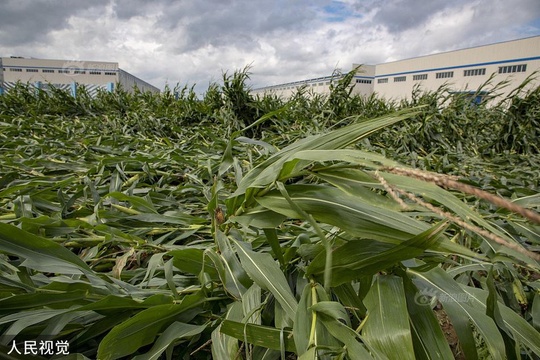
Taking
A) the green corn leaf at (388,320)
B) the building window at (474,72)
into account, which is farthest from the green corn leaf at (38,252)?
the building window at (474,72)

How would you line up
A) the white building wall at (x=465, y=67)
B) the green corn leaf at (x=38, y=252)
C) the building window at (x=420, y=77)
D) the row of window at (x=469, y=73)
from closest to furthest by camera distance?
1. the green corn leaf at (x=38, y=252)
2. the white building wall at (x=465, y=67)
3. the row of window at (x=469, y=73)
4. the building window at (x=420, y=77)

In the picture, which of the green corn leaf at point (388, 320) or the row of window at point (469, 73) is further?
the row of window at point (469, 73)

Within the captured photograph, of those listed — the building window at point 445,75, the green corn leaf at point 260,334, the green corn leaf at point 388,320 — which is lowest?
the green corn leaf at point 260,334

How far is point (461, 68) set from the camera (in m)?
24.7

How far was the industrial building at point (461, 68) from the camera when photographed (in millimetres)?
20984

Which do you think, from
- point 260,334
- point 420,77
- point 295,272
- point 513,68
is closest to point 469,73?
point 513,68

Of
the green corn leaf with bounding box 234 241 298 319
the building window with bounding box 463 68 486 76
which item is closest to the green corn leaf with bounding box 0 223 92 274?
the green corn leaf with bounding box 234 241 298 319

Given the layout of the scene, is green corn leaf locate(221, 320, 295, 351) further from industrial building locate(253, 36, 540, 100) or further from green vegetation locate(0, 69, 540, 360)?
industrial building locate(253, 36, 540, 100)

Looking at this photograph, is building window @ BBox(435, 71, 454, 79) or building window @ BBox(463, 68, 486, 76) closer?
building window @ BBox(463, 68, 486, 76)

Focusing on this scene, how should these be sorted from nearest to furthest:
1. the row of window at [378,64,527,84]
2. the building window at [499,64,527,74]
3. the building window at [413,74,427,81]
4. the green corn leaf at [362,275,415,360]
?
the green corn leaf at [362,275,415,360] → the building window at [499,64,527,74] → the row of window at [378,64,527,84] → the building window at [413,74,427,81]

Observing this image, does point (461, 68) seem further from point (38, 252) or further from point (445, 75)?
point (38, 252)

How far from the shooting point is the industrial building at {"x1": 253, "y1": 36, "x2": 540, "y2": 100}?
2098cm

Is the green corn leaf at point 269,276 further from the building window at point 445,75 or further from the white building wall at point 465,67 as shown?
the building window at point 445,75

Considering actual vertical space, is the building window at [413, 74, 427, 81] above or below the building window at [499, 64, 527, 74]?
Answer: above
